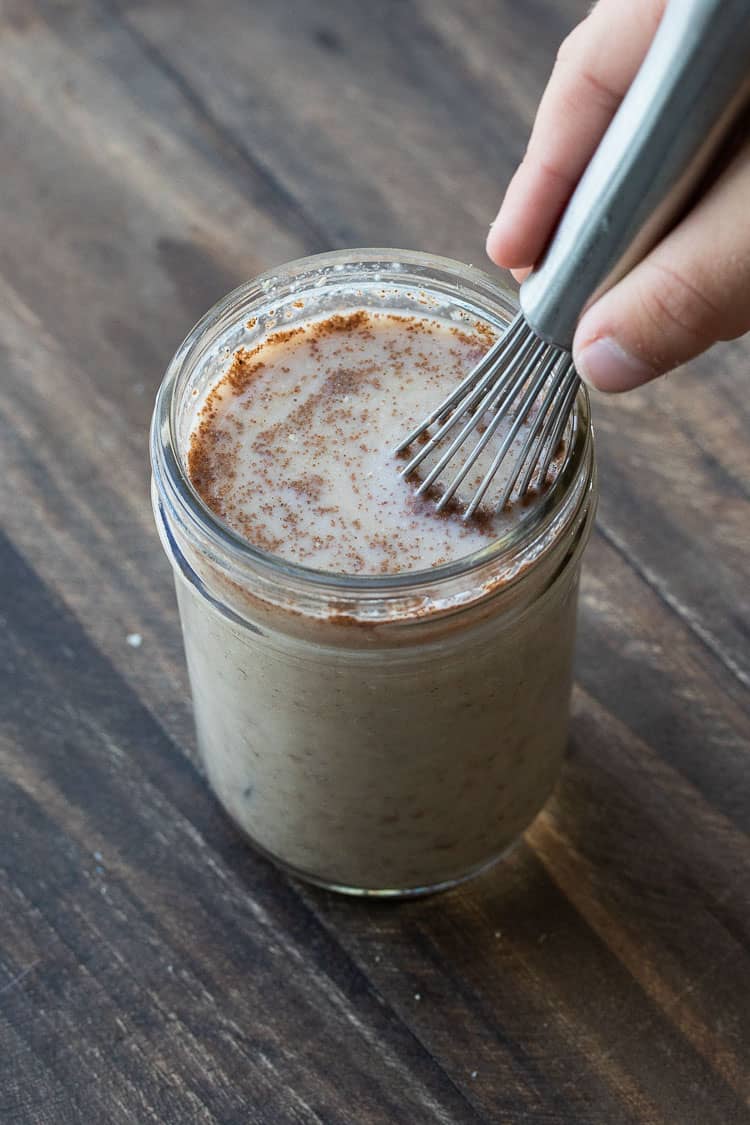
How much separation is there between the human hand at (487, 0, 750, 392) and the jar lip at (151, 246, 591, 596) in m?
0.08

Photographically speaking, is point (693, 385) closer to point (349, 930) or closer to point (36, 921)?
point (349, 930)

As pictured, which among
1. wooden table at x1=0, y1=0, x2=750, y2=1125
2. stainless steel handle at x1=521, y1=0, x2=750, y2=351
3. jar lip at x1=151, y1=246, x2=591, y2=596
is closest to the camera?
stainless steel handle at x1=521, y1=0, x2=750, y2=351

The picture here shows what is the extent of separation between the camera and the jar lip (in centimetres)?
76

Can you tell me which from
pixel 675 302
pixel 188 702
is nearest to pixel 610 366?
pixel 675 302

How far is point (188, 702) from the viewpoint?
1.09 m

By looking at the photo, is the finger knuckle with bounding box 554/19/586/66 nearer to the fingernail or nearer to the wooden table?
the fingernail

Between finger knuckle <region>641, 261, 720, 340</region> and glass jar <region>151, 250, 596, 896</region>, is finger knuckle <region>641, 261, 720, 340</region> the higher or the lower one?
the higher one

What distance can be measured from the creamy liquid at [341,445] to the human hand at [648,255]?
11 cm

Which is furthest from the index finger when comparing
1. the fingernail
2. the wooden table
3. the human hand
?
the wooden table

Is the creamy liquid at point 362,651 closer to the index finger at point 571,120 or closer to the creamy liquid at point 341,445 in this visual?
the creamy liquid at point 341,445

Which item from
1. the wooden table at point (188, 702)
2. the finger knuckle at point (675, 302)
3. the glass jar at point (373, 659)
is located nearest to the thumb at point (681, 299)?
the finger knuckle at point (675, 302)

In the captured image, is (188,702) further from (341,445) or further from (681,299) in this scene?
(681,299)

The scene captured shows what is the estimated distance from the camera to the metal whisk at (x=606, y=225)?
2.09ft

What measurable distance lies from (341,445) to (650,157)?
274 mm
